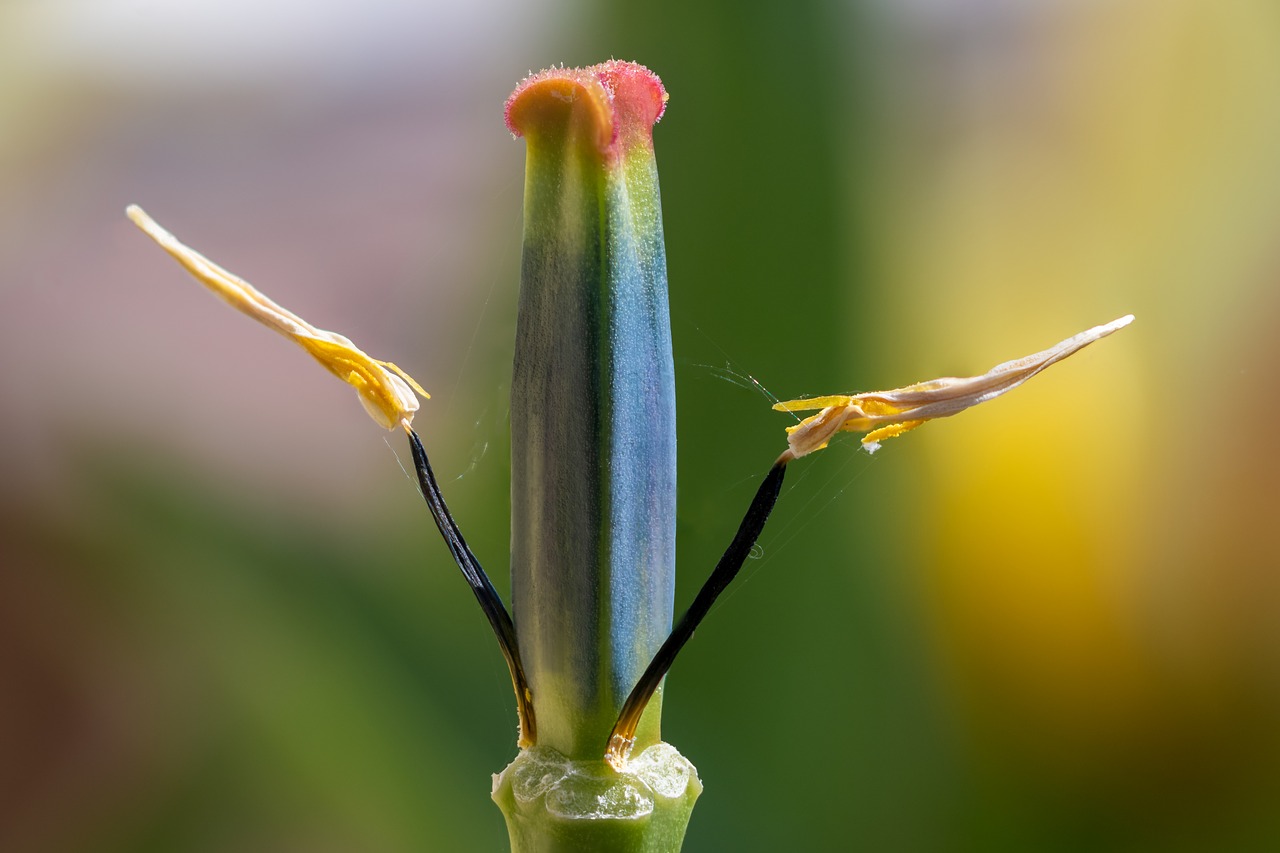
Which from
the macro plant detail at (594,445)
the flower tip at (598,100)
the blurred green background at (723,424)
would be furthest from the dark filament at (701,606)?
the blurred green background at (723,424)

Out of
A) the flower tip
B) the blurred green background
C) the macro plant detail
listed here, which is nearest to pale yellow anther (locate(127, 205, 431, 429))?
the macro plant detail

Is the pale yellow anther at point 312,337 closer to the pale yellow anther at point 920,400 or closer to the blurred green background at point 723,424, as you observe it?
the pale yellow anther at point 920,400

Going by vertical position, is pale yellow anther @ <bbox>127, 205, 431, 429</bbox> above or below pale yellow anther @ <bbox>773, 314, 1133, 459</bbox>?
above

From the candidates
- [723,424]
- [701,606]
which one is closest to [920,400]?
[701,606]

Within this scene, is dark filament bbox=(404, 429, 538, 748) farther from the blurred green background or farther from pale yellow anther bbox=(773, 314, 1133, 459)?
the blurred green background

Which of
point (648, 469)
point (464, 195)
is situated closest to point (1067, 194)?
point (464, 195)

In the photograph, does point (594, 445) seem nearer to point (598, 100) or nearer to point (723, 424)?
point (598, 100)

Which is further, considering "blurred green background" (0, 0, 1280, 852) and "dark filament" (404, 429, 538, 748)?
"blurred green background" (0, 0, 1280, 852)

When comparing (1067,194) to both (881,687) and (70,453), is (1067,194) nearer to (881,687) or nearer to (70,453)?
(881,687)
